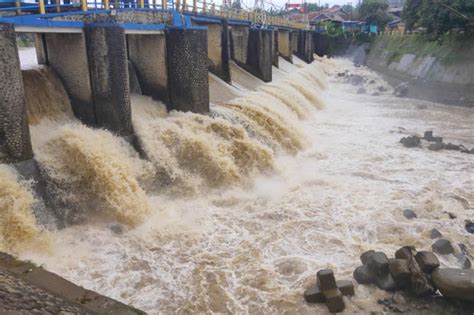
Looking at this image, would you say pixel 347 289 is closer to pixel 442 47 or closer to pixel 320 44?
pixel 442 47

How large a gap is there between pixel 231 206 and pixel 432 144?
8.91 metres

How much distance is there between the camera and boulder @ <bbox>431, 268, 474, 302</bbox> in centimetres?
645

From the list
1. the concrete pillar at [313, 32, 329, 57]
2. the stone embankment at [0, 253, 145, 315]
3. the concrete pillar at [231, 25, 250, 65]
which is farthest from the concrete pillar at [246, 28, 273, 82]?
the concrete pillar at [313, 32, 329, 57]

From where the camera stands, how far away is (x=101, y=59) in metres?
10.7

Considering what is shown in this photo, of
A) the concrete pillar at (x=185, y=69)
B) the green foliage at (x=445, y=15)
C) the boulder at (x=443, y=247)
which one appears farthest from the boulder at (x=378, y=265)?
the green foliage at (x=445, y=15)

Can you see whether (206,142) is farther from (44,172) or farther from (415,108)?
(415,108)

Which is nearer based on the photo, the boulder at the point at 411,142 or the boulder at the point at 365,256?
the boulder at the point at 365,256

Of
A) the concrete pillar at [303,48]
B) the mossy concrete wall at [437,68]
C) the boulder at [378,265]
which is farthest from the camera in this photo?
the concrete pillar at [303,48]

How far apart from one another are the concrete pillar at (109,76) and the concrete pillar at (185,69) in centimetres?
269

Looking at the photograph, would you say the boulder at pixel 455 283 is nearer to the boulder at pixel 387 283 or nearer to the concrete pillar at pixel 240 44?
the boulder at pixel 387 283

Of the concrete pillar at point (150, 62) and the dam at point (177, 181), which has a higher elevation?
the concrete pillar at point (150, 62)

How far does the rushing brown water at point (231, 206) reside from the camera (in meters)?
7.40

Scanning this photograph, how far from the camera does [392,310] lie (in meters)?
6.61

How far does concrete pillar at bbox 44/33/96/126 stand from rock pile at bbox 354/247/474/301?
24.7ft
